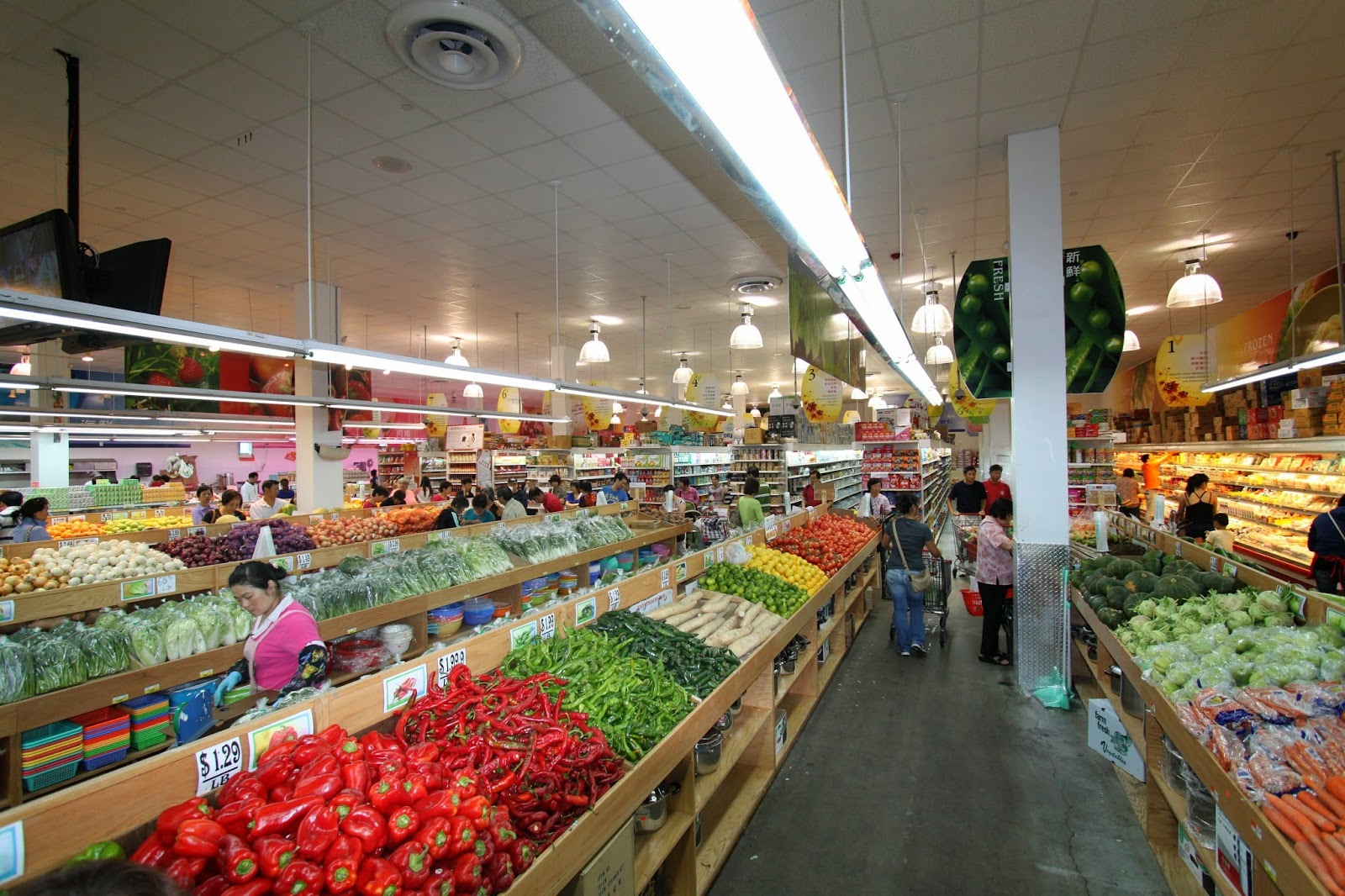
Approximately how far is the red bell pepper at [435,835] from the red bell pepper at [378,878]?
0.32 ft

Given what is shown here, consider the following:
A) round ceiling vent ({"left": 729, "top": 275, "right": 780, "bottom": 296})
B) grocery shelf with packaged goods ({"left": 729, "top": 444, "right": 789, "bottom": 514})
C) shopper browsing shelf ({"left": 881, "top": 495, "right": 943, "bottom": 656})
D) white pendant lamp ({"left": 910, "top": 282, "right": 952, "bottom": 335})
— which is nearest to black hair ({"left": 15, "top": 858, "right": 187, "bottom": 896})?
shopper browsing shelf ({"left": 881, "top": 495, "right": 943, "bottom": 656})

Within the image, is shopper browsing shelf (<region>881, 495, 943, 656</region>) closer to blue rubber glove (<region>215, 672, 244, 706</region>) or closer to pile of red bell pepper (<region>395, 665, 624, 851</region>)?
pile of red bell pepper (<region>395, 665, 624, 851</region>)

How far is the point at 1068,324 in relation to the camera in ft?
17.9

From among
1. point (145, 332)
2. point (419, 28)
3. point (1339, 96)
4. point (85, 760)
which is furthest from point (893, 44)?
point (85, 760)

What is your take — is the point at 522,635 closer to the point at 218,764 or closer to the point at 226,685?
the point at 218,764

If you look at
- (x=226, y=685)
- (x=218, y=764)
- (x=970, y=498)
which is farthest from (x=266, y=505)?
(x=970, y=498)

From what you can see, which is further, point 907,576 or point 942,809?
point 907,576

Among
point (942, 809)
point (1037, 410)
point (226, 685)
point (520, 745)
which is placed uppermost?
point (1037, 410)

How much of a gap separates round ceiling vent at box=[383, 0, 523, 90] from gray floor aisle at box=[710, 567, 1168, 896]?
5.01m

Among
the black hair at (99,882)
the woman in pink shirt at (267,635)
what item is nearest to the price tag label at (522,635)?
the woman in pink shirt at (267,635)

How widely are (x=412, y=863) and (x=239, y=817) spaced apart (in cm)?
45

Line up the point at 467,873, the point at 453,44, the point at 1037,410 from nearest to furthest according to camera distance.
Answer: the point at 467,873, the point at 453,44, the point at 1037,410

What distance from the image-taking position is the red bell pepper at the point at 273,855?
4.62 ft

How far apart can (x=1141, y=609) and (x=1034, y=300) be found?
2.67 metres
